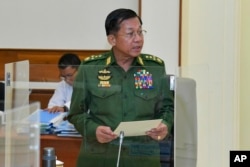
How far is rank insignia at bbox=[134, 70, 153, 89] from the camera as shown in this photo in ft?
5.68

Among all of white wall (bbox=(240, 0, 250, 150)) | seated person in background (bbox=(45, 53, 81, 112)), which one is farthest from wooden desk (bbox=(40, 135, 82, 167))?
white wall (bbox=(240, 0, 250, 150))

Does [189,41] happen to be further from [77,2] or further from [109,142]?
[109,142]

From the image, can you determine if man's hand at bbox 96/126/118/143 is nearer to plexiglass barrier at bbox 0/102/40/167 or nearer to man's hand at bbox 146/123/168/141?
man's hand at bbox 146/123/168/141

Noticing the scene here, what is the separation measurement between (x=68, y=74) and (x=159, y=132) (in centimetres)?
50

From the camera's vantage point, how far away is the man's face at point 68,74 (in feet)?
5.95

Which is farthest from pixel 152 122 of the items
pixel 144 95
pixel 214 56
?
pixel 214 56

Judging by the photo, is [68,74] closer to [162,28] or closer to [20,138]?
[20,138]

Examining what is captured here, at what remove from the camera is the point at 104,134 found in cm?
167

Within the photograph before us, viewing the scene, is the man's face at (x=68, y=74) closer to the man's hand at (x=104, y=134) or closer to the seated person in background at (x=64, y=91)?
the seated person in background at (x=64, y=91)

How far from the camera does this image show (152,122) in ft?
5.31

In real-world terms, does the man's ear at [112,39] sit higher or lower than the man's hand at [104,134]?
higher

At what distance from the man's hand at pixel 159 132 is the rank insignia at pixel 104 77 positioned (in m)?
0.27

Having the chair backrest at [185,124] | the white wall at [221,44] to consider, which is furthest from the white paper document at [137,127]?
the white wall at [221,44]

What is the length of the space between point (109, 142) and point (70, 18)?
6.23ft
